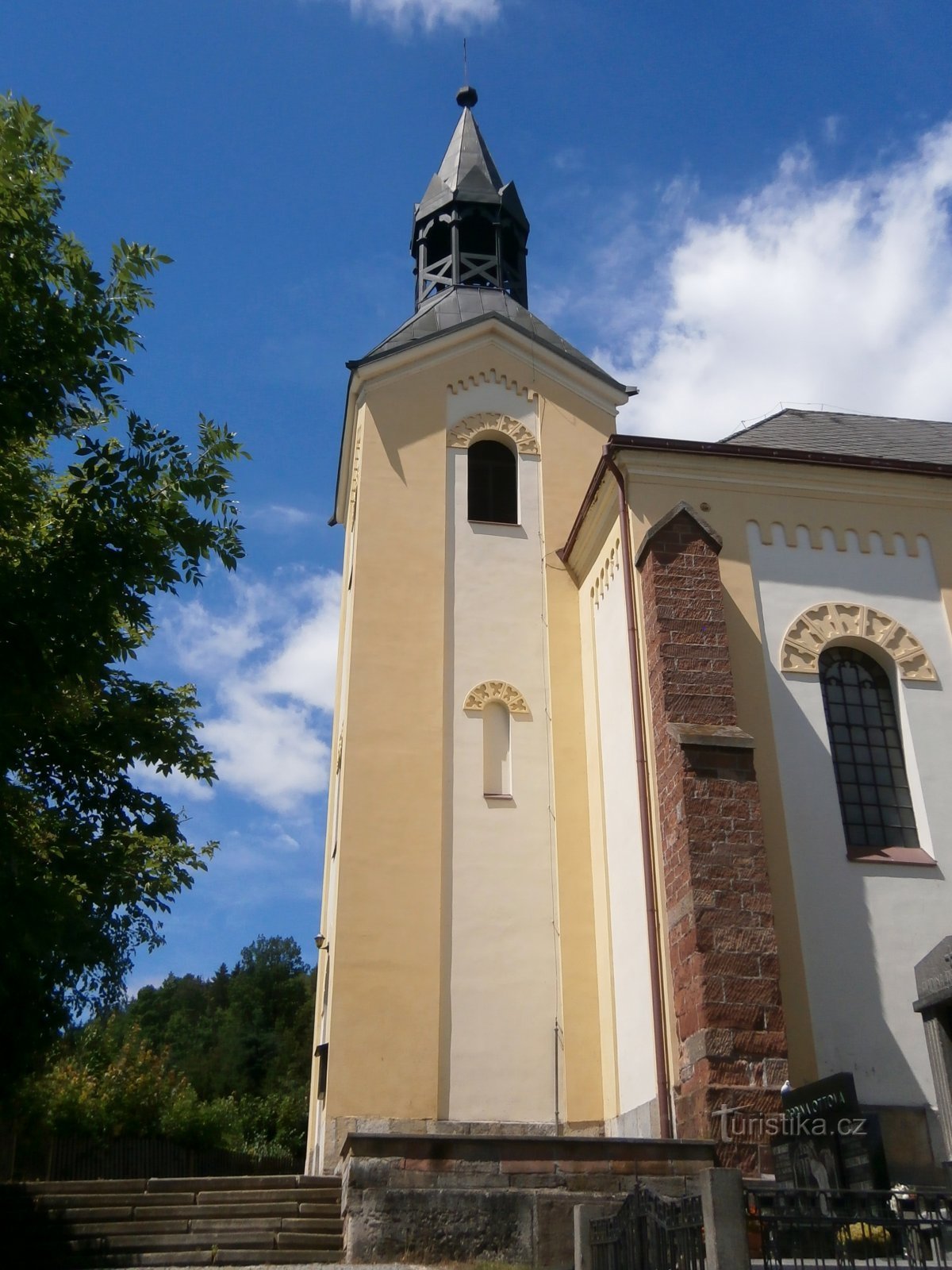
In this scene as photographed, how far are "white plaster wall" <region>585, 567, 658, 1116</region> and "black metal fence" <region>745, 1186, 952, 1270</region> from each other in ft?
16.8

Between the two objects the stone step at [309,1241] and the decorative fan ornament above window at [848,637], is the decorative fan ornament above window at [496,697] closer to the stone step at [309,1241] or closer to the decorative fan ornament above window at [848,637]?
the decorative fan ornament above window at [848,637]

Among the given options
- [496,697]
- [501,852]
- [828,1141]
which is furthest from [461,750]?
[828,1141]

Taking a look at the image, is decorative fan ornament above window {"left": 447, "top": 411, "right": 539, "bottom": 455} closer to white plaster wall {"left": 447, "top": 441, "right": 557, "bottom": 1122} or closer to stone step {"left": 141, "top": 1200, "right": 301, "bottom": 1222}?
white plaster wall {"left": 447, "top": 441, "right": 557, "bottom": 1122}

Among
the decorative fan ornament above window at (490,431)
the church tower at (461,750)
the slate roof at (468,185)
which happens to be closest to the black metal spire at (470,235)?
the slate roof at (468,185)

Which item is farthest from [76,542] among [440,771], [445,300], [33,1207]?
[445,300]

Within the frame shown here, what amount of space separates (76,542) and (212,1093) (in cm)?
4595

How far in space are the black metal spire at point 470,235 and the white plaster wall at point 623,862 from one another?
9172 millimetres

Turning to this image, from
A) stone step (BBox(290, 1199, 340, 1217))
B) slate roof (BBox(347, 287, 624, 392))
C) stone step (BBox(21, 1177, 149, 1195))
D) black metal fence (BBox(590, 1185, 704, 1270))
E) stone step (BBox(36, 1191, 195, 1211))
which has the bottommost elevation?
black metal fence (BBox(590, 1185, 704, 1270))

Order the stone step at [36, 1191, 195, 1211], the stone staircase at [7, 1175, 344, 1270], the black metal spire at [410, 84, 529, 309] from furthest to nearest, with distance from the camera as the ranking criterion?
the black metal spire at [410, 84, 529, 309], the stone step at [36, 1191, 195, 1211], the stone staircase at [7, 1175, 344, 1270]

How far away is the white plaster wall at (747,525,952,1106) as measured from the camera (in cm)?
1259

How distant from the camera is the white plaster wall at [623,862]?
13617 mm

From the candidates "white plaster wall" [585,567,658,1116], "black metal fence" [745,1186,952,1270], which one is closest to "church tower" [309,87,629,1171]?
"white plaster wall" [585,567,658,1116]

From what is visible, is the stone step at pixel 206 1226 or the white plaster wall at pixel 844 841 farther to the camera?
the white plaster wall at pixel 844 841

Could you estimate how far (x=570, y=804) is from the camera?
54.9 feet
